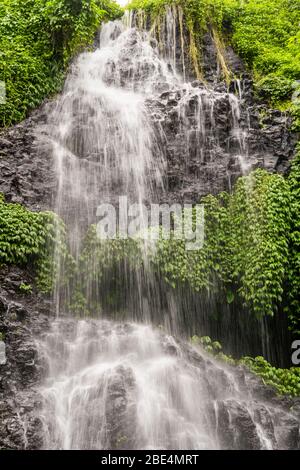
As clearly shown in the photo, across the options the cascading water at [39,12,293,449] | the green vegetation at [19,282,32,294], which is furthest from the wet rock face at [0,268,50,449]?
the cascading water at [39,12,293,449]

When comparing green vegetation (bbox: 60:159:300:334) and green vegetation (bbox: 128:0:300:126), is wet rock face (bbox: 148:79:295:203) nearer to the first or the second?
green vegetation (bbox: 60:159:300:334)

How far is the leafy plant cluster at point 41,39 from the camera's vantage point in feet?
39.1

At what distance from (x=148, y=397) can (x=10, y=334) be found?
247cm

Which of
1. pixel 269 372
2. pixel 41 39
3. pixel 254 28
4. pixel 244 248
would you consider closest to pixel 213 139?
pixel 244 248

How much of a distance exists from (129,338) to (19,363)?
1921 millimetres

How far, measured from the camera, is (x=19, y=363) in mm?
7211

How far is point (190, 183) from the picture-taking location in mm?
10531

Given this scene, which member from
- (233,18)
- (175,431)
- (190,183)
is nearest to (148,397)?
(175,431)

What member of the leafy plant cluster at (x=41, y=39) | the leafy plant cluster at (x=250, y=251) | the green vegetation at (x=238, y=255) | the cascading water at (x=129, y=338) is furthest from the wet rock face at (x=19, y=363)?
the leafy plant cluster at (x=41, y=39)

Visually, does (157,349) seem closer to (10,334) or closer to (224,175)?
(10,334)

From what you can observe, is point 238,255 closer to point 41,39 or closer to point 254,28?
point 41,39

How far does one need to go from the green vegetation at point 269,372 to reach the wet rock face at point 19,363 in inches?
120

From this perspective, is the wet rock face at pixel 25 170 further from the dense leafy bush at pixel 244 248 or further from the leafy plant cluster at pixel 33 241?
the dense leafy bush at pixel 244 248

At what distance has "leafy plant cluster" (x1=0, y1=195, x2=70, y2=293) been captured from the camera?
8578mm
